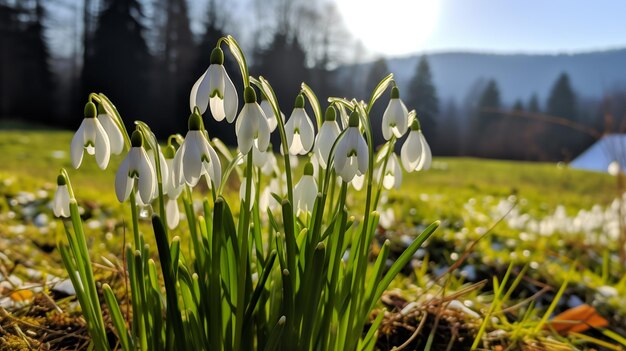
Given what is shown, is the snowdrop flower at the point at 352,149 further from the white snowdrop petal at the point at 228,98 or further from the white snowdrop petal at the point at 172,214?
the white snowdrop petal at the point at 172,214

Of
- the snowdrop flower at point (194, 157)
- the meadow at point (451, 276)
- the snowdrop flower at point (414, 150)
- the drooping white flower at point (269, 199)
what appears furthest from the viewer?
the meadow at point (451, 276)

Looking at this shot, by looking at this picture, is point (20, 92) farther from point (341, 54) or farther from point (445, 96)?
point (445, 96)

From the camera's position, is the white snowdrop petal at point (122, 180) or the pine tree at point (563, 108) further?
the pine tree at point (563, 108)

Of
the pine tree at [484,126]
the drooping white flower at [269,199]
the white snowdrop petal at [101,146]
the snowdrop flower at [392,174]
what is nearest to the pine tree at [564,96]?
the pine tree at [484,126]

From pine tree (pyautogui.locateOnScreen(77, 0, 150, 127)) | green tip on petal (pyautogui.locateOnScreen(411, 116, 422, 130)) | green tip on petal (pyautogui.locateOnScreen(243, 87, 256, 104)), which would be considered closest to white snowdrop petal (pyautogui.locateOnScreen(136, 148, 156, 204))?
green tip on petal (pyautogui.locateOnScreen(243, 87, 256, 104))

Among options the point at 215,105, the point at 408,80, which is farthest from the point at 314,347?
the point at 408,80

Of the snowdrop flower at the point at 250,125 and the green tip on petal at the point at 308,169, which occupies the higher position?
the snowdrop flower at the point at 250,125
